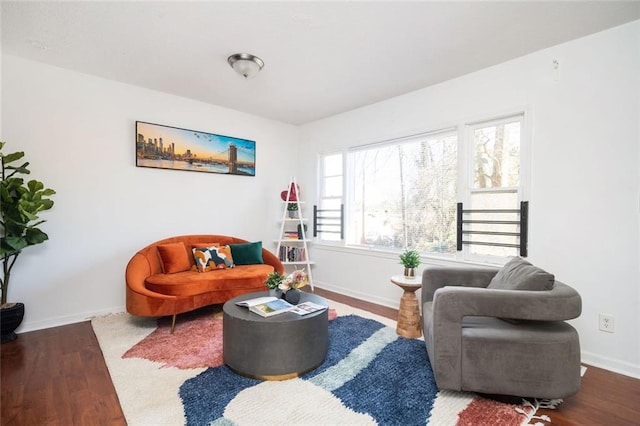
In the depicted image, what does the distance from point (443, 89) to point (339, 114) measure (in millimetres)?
1577

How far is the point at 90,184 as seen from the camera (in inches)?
128

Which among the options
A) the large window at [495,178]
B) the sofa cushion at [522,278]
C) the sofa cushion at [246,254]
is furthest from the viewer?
the sofa cushion at [246,254]

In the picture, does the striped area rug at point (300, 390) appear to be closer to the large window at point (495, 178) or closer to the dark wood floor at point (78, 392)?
the dark wood floor at point (78, 392)

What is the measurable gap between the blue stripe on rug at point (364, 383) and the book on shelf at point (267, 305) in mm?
449

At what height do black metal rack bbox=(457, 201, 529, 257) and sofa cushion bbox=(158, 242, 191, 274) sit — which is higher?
black metal rack bbox=(457, 201, 529, 257)

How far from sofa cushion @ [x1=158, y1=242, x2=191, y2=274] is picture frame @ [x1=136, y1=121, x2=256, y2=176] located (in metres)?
1.06

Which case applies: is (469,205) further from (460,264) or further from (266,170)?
(266,170)

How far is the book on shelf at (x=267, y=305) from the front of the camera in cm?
214

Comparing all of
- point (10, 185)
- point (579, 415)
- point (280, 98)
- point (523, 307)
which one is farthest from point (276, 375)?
point (280, 98)

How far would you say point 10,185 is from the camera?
261cm

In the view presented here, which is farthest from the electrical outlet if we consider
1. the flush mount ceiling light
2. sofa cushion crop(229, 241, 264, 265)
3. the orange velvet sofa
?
the flush mount ceiling light

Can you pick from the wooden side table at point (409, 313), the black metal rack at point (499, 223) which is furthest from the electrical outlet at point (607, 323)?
the wooden side table at point (409, 313)

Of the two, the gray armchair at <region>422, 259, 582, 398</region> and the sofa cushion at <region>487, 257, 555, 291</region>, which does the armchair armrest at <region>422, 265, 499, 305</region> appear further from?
the gray armchair at <region>422, 259, 582, 398</region>

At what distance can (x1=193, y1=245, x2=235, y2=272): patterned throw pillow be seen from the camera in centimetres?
339
